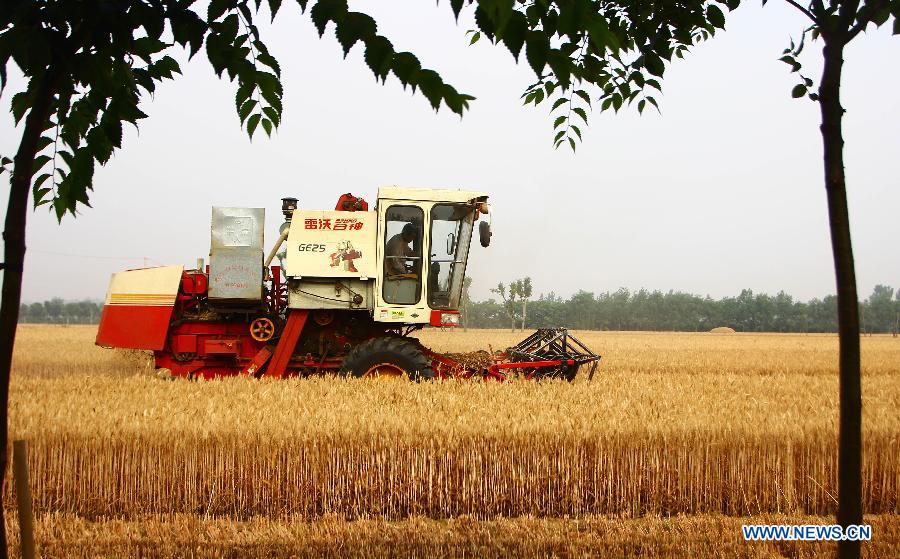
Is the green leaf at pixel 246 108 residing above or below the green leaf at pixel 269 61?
below

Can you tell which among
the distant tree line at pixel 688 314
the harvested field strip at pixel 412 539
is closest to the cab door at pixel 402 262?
the harvested field strip at pixel 412 539

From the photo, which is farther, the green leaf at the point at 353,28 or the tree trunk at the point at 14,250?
the tree trunk at the point at 14,250

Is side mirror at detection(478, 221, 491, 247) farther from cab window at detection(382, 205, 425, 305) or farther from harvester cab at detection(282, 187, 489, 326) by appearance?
cab window at detection(382, 205, 425, 305)

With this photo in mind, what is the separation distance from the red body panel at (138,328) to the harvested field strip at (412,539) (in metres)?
5.46

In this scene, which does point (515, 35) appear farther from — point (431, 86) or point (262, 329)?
point (262, 329)

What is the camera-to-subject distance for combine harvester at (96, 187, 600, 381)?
9961 mm

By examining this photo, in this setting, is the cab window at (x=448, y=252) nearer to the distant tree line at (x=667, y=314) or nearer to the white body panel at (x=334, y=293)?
the white body panel at (x=334, y=293)

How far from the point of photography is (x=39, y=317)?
3740 inches

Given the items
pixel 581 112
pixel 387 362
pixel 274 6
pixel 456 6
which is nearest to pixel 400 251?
pixel 387 362

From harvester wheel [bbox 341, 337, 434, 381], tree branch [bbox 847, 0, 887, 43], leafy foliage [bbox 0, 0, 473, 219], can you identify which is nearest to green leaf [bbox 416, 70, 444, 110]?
leafy foliage [bbox 0, 0, 473, 219]

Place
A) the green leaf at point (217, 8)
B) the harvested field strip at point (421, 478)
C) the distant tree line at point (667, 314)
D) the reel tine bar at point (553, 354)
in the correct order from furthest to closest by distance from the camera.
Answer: the distant tree line at point (667, 314), the reel tine bar at point (553, 354), the harvested field strip at point (421, 478), the green leaf at point (217, 8)

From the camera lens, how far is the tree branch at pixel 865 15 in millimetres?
2482

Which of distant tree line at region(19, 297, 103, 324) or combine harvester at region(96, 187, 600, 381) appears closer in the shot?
combine harvester at region(96, 187, 600, 381)

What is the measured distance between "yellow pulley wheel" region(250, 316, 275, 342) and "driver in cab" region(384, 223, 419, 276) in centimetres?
190
